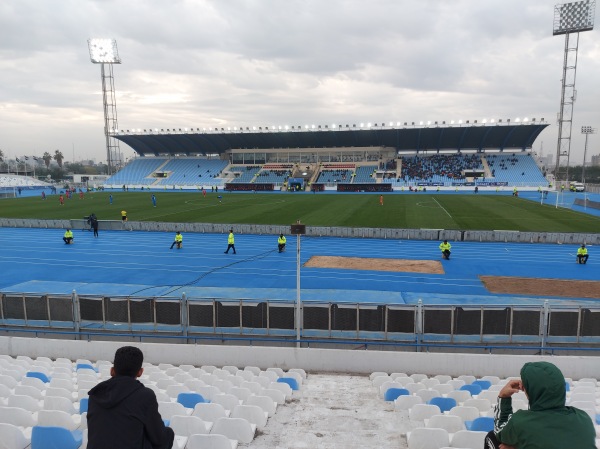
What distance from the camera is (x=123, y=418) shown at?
272 centimetres

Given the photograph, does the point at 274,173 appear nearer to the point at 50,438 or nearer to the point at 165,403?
the point at 165,403

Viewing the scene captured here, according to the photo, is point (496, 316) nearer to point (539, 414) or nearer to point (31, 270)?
point (539, 414)

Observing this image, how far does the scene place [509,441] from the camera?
2.66 meters

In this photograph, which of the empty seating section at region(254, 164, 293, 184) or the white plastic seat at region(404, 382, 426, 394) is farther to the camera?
the empty seating section at region(254, 164, 293, 184)

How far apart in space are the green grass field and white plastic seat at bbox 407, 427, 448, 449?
2959 centimetres

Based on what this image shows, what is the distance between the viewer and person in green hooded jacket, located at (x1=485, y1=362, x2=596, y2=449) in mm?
2479

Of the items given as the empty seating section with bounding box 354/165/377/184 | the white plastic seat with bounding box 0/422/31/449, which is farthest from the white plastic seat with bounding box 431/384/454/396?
the empty seating section with bounding box 354/165/377/184

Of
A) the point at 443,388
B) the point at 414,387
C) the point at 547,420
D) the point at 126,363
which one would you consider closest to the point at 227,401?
the point at 414,387

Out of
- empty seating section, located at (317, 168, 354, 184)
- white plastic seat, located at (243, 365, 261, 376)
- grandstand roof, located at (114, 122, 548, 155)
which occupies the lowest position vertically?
white plastic seat, located at (243, 365, 261, 376)

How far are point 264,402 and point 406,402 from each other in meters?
2.22

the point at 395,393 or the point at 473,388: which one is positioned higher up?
the point at 395,393

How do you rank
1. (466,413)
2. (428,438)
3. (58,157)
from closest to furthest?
(428,438) → (466,413) → (58,157)

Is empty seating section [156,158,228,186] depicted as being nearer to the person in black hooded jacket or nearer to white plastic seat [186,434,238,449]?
white plastic seat [186,434,238,449]

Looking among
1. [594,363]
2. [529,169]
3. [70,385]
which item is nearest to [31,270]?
[70,385]
